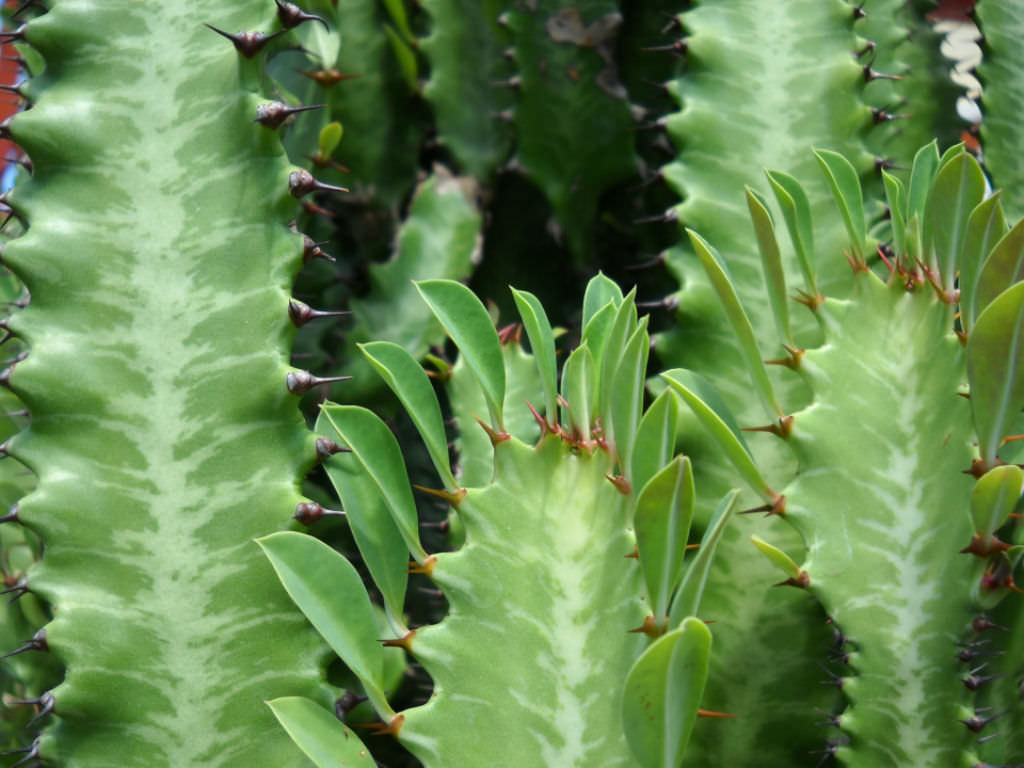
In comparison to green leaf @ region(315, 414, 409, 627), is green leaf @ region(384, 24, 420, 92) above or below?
above

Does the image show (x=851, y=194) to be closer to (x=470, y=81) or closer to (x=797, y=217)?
(x=797, y=217)

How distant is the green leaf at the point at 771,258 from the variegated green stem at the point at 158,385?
0.35 m

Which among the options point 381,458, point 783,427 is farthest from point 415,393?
point 783,427

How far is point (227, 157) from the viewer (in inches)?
29.2

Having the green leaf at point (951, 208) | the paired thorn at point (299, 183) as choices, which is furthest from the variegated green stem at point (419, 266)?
the green leaf at point (951, 208)

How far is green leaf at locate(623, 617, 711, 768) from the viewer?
46cm

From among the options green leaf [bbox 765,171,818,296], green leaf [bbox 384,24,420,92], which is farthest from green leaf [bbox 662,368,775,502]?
green leaf [bbox 384,24,420,92]

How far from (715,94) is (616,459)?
441 mm

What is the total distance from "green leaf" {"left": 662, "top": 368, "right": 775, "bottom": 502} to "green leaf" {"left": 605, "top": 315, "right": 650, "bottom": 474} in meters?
0.02

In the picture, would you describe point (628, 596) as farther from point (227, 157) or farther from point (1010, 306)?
point (227, 157)

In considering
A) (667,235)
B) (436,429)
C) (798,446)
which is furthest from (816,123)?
(436,429)

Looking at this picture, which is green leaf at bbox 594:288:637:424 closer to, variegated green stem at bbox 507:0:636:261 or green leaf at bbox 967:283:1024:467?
green leaf at bbox 967:283:1024:467

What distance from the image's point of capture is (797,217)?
27.3 inches

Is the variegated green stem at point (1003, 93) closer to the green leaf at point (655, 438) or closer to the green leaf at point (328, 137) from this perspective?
the green leaf at point (655, 438)
